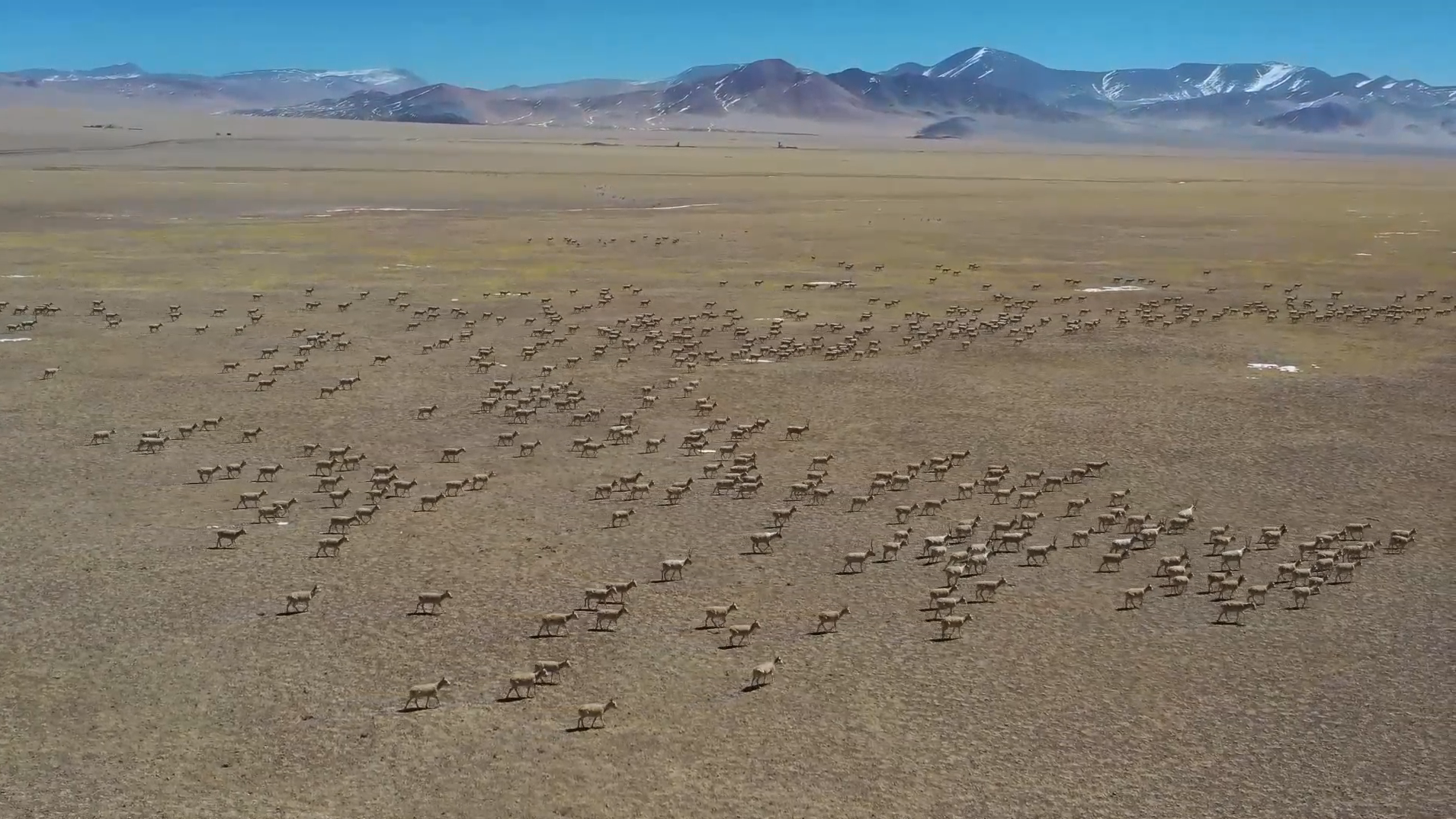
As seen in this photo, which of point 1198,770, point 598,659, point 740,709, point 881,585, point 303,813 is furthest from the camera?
point 881,585

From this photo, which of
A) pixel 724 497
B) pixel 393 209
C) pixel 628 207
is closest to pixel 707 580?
pixel 724 497

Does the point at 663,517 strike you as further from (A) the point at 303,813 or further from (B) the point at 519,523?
(A) the point at 303,813

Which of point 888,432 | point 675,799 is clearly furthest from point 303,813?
point 888,432

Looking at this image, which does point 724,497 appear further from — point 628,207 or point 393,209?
point 628,207

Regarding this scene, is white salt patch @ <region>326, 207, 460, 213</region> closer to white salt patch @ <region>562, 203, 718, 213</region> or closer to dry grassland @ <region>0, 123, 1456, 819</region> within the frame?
white salt patch @ <region>562, 203, 718, 213</region>

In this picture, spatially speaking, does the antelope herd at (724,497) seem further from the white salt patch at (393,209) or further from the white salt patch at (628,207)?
the white salt patch at (628,207)
